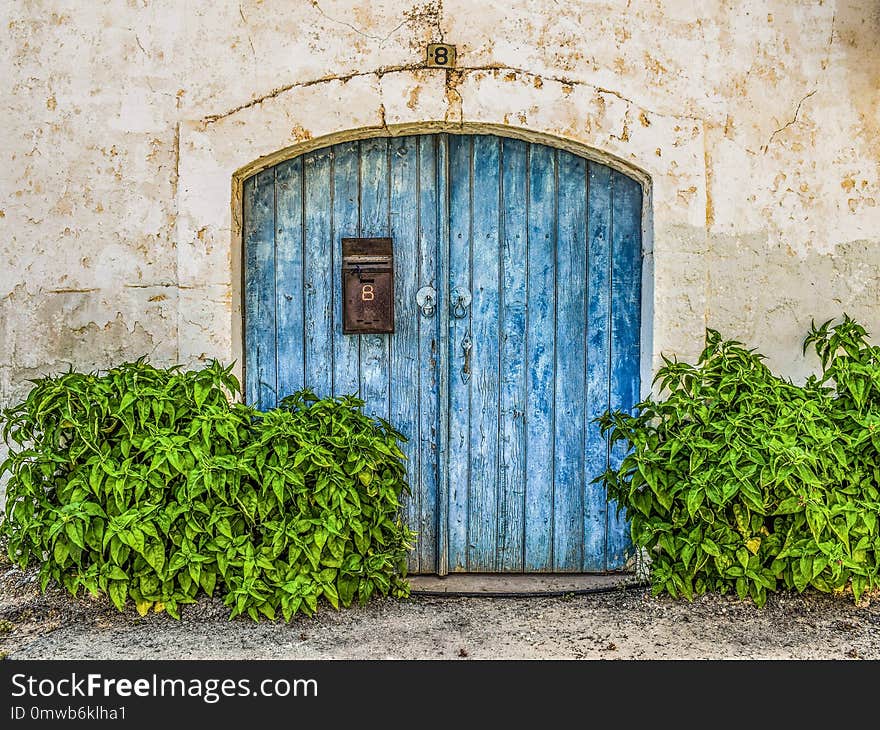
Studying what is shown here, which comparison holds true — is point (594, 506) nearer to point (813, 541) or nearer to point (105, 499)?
point (813, 541)

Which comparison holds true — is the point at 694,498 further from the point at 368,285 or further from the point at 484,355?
the point at 368,285

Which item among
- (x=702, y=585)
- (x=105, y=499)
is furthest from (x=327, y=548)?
(x=702, y=585)

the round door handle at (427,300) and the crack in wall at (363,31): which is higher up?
the crack in wall at (363,31)

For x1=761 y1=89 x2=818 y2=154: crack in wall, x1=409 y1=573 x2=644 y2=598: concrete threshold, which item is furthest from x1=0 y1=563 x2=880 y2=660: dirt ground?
x1=761 y1=89 x2=818 y2=154: crack in wall

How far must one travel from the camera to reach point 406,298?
347 cm

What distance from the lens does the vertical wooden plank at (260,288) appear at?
136 inches

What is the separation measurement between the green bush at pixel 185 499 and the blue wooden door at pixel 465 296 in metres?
0.52

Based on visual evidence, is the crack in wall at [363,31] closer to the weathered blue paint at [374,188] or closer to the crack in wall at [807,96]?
the weathered blue paint at [374,188]

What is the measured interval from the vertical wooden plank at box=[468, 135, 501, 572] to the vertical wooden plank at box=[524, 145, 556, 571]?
14cm

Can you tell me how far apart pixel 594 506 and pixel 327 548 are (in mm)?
1224

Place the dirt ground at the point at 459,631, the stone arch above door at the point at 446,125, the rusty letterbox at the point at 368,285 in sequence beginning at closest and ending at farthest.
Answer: the dirt ground at the point at 459,631 → the stone arch above door at the point at 446,125 → the rusty letterbox at the point at 368,285

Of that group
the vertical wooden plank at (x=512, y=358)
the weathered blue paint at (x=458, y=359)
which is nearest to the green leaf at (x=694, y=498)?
the vertical wooden plank at (x=512, y=358)

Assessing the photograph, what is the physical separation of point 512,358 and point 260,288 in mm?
1095

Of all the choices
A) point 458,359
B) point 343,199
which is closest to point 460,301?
point 458,359
